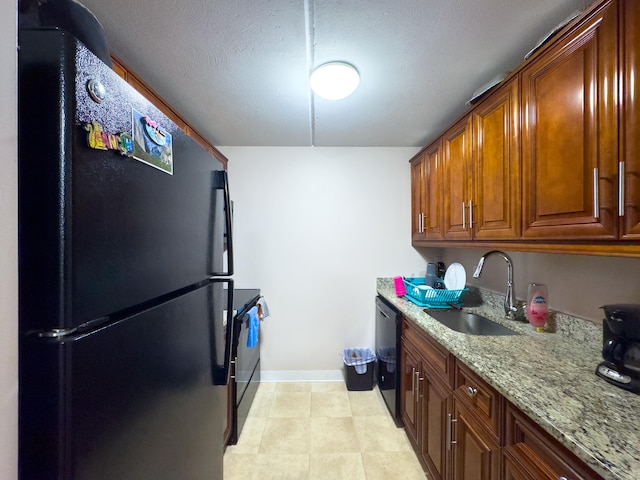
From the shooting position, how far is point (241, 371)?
72.1 inches

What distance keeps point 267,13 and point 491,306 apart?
2266mm

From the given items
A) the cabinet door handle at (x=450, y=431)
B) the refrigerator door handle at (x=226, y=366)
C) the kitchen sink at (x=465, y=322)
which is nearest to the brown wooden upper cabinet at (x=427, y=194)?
the kitchen sink at (x=465, y=322)

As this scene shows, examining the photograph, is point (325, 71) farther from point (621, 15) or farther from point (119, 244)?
point (119, 244)

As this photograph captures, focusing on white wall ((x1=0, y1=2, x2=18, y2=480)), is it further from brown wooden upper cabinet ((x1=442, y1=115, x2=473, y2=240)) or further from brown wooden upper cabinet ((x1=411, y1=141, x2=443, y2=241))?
brown wooden upper cabinet ((x1=411, y1=141, x2=443, y2=241))

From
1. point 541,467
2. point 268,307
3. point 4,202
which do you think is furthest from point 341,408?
A: point 4,202

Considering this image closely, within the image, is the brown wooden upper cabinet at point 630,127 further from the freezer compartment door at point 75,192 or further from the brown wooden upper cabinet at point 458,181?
the freezer compartment door at point 75,192

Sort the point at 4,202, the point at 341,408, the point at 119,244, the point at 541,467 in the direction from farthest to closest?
the point at 341,408 < the point at 541,467 < the point at 119,244 < the point at 4,202

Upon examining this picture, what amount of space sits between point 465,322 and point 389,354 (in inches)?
24.7

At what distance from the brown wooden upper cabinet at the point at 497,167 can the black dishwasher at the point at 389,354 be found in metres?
0.87

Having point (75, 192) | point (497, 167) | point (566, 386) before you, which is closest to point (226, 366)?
point (75, 192)

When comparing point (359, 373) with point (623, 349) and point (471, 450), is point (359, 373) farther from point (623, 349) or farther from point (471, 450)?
point (623, 349)

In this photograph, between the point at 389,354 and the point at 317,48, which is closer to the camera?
the point at 317,48

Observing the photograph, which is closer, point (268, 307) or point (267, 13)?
point (267, 13)

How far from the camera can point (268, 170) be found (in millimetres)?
2625
